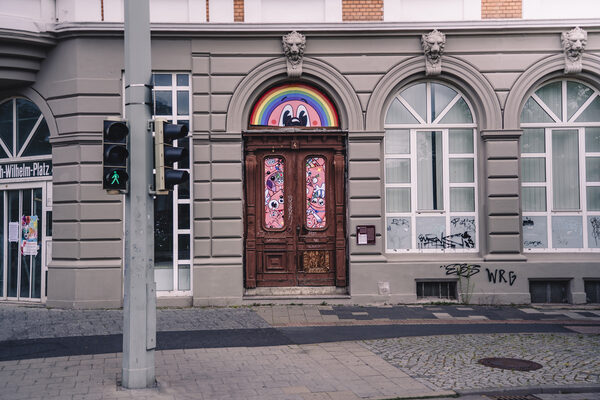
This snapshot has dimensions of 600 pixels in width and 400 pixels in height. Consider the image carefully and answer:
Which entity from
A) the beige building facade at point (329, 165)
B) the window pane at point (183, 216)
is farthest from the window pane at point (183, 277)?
the window pane at point (183, 216)

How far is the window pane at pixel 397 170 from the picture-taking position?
1266cm

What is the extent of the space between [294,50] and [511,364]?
7.12m

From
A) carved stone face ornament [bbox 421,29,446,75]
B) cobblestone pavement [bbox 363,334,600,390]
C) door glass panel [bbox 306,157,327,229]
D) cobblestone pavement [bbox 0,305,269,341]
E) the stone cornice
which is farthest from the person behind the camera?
door glass panel [bbox 306,157,327,229]

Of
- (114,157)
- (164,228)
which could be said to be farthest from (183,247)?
(114,157)

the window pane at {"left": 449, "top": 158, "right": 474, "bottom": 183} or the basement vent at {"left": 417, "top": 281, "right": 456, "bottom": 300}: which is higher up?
the window pane at {"left": 449, "top": 158, "right": 474, "bottom": 183}

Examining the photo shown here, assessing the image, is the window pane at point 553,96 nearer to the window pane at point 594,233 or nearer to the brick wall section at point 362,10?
the window pane at point 594,233

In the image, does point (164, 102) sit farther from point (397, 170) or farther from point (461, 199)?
point (461, 199)

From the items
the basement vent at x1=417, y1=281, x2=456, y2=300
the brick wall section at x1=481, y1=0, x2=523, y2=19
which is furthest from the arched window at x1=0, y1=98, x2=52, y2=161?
the brick wall section at x1=481, y1=0, x2=523, y2=19

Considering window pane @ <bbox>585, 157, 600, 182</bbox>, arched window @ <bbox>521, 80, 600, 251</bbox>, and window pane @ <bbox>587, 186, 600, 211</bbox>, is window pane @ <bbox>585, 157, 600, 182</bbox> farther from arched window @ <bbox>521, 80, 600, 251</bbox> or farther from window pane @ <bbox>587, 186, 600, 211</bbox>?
window pane @ <bbox>587, 186, 600, 211</bbox>

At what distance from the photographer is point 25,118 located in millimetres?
12719

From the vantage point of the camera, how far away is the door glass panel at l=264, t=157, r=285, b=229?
41.0ft

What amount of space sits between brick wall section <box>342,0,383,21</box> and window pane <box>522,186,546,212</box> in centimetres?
461

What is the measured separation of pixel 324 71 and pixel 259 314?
16.1ft

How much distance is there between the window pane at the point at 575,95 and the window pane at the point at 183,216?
8014 mm
